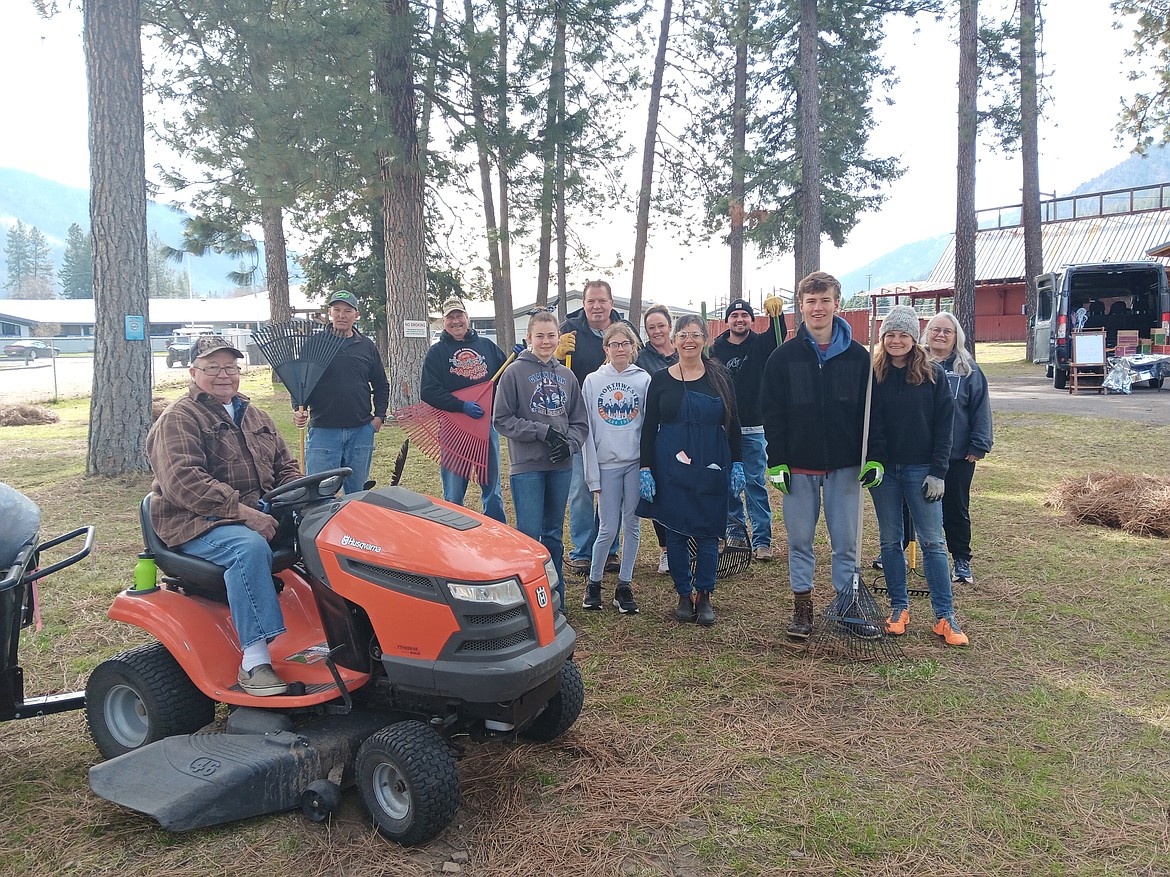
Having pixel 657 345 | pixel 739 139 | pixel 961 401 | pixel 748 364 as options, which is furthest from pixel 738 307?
pixel 739 139

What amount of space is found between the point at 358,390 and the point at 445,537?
317 cm

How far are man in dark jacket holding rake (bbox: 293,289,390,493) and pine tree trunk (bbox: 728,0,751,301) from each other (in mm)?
16609

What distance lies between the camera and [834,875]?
2523 mm

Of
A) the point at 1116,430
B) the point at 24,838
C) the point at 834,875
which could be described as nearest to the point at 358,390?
the point at 24,838

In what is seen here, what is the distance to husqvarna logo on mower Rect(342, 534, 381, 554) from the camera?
280 centimetres

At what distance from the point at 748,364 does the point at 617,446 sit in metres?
1.67

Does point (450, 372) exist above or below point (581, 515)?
above

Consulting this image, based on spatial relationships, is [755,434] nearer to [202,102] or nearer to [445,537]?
[445,537]

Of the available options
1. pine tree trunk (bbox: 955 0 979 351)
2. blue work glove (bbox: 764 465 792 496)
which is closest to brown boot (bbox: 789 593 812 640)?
blue work glove (bbox: 764 465 792 496)

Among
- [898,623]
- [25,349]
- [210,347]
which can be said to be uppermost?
[25,349]

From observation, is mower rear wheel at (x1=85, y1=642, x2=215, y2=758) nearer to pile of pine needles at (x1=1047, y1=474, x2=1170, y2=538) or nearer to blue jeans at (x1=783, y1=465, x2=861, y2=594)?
blue jeans at (x1=783, y1=465, x2=861, y2=594)

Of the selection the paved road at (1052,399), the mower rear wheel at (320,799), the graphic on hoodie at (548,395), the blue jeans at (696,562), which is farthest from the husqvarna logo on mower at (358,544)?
the paved road at (1052,399)

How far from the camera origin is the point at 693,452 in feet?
15.3

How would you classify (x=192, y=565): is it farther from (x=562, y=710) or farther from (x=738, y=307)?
(x=738, y=307)
